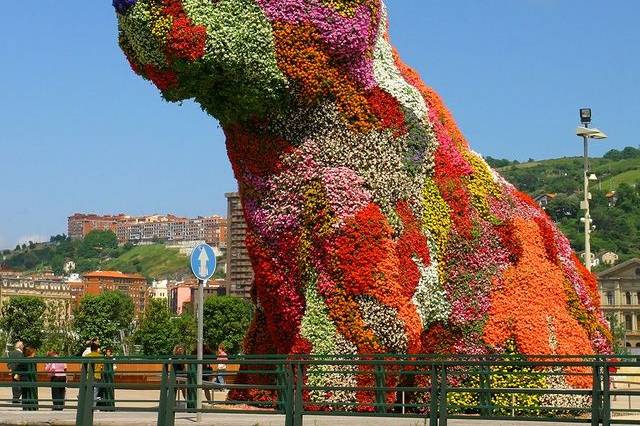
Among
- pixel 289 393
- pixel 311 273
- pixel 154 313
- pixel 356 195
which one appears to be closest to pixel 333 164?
pixel 356 195

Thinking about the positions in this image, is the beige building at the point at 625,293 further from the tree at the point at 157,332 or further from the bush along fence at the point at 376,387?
the bush along fence at the point at 376,387

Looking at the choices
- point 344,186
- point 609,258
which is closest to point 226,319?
point 344,186

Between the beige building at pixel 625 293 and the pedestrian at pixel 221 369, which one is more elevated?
the beige building at pixel 625 293

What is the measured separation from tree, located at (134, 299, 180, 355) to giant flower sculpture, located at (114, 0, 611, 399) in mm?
67463

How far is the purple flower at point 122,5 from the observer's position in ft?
48.7

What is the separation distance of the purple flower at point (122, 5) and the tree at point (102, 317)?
78.8 meters

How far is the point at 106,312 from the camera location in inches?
3856

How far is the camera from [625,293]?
137250mm

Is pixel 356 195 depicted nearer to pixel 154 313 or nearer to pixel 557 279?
pixel 557 279

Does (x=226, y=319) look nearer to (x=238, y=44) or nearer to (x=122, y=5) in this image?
(x=122, y=5)

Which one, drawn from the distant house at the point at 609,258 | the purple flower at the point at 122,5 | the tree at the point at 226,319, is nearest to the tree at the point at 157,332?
the tree at the point at 226,319

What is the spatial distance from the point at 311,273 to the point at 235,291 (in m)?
111

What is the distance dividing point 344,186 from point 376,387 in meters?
2.78

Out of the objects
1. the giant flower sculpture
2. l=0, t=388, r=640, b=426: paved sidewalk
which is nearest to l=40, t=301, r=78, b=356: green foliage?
l=0, t=388, r=640, b=426: paved sidewalk
